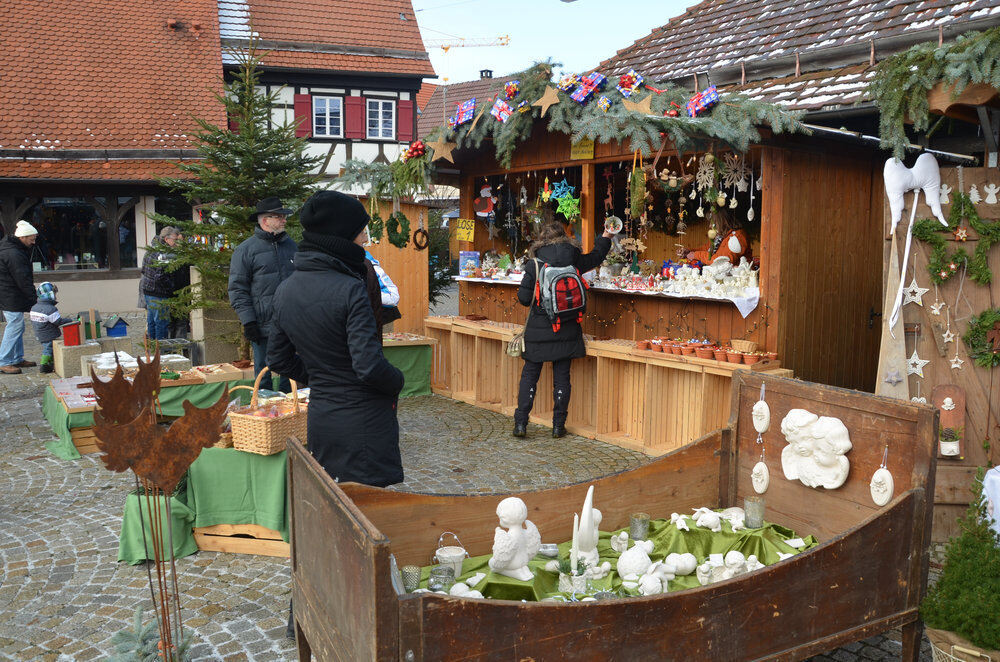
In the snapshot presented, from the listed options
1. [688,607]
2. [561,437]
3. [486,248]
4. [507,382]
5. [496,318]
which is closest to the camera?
[688,607]

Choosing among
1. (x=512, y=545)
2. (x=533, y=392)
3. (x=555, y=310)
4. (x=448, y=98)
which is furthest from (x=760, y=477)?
(x=448, y=98)

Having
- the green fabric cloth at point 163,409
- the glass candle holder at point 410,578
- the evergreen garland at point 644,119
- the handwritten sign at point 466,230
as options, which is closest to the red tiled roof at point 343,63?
the handwritten sign at point 466,230

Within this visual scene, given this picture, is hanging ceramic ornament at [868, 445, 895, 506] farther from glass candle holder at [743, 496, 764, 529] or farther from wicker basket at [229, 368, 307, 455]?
wicker basket at [229, 368, 307, 455]

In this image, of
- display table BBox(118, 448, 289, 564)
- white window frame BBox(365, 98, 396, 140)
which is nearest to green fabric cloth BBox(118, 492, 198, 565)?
display table BBox(118, 448, 289, 564)

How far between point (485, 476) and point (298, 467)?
3.27m

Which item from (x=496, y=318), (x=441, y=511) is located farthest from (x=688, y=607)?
(x=496, y=318)

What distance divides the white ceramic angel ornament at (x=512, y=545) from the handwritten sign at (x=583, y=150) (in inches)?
199

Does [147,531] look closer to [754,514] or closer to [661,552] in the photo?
[661,552]

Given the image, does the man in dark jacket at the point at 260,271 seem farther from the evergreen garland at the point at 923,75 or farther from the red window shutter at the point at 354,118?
the red window shutter at the point at 354,118

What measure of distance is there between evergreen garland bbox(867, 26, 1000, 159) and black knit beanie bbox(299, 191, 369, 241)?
3.15 meters

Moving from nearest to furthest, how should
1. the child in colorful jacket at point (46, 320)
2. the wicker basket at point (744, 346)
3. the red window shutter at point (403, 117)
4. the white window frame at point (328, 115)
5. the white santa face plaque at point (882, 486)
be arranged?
the white santa face plaque at point (882, 486), the wicker basket at point (744, 346), the child in colorful jacket at point (46, 320), the white window frame at point (328, 115), the red window shutter at point (403, 117)

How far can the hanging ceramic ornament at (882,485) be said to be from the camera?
3.27 meters

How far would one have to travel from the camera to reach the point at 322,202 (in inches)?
133

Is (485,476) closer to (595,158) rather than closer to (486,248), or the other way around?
(595,158)
